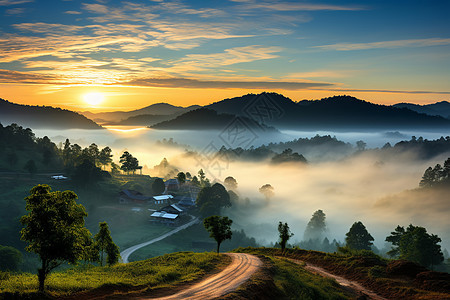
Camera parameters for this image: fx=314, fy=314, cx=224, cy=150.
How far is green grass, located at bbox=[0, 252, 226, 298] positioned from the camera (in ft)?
78.8

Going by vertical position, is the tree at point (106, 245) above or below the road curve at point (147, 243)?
above

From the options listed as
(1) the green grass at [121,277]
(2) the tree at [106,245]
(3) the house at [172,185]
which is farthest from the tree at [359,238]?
(3) the house at [172,185]

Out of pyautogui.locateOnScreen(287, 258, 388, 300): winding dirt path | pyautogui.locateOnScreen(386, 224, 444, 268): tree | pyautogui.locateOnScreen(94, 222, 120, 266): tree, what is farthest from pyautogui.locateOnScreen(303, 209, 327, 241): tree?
pyautogui.locateOnScreen(94, 222, 120, 266): tree

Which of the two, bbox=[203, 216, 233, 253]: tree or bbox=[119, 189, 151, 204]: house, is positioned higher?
bbox=[203, 216, 233, 253]: tree

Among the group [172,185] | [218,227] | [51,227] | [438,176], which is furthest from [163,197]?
[438,176]

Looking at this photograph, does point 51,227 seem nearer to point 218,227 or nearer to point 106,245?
point 106,245

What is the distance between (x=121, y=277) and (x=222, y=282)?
10.1m

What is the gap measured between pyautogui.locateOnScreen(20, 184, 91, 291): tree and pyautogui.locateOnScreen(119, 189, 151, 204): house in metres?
102

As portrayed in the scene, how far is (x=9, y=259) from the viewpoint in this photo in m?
61.7

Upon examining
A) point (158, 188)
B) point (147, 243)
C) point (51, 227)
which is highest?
point (51, 227)

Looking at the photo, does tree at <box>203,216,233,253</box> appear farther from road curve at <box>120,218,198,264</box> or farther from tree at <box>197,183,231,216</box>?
tree at <box>197,183,231,216</box>

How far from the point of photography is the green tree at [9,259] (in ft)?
199

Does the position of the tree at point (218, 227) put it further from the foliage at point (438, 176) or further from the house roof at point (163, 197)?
the foliage at point (438, 176)

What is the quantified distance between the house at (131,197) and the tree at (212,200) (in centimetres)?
2157
